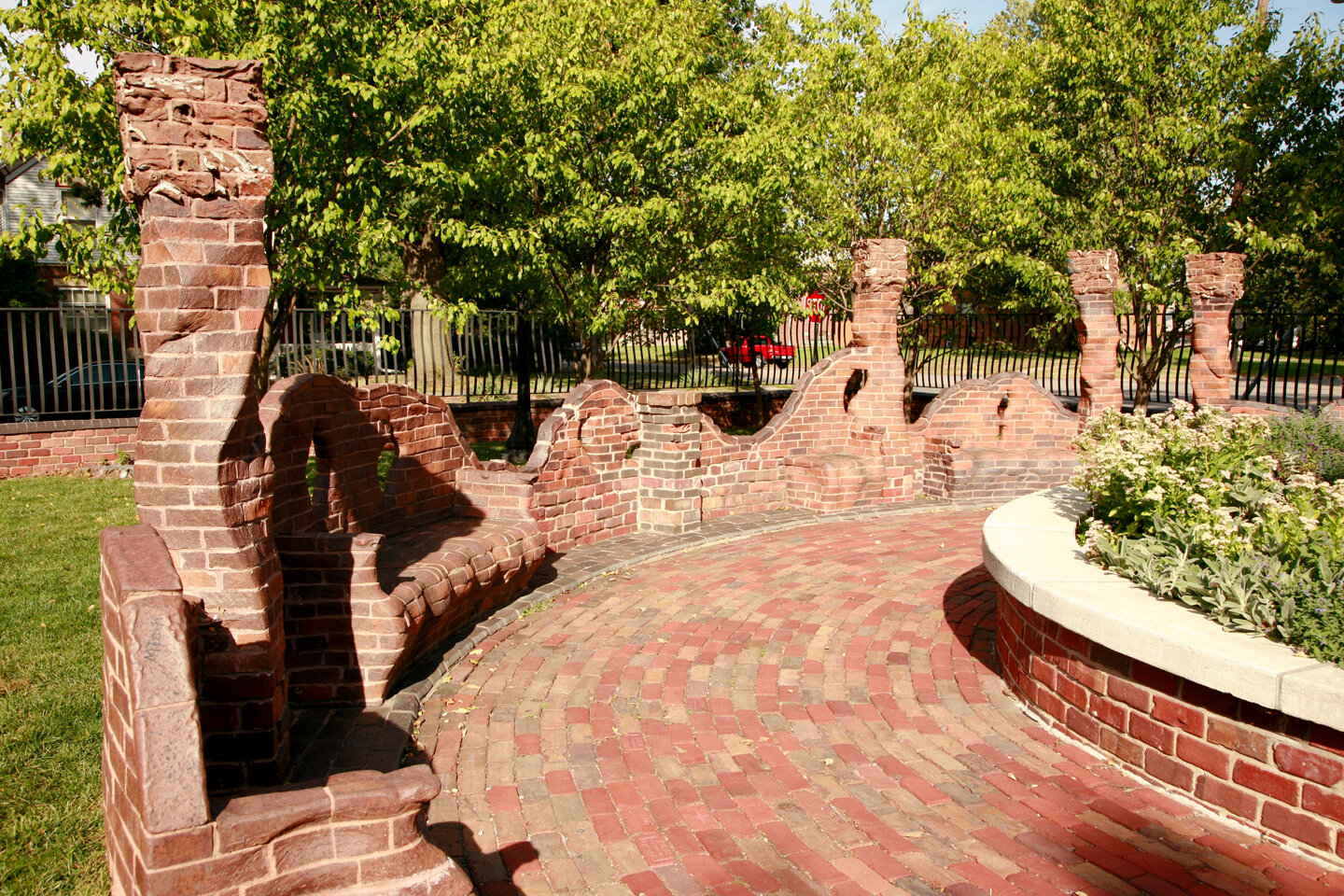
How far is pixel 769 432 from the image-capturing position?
9.64 meters

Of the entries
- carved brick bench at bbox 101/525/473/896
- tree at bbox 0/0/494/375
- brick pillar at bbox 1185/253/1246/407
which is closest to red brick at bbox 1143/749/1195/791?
carved brick bench at bbox 101/525/473/896

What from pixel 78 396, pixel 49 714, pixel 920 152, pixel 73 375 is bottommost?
pixel 49 714

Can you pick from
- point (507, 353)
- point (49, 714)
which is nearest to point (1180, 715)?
point (49, 714)

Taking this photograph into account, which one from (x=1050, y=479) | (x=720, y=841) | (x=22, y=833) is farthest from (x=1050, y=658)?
(x=1050, y=479)

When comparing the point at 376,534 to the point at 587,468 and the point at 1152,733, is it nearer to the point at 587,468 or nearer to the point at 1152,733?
the point at 587,468

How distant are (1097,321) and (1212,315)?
1.48m

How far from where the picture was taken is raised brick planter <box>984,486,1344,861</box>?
309 cm

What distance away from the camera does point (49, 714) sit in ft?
13.5

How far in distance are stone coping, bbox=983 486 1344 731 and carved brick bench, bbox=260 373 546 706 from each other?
10.1 ft

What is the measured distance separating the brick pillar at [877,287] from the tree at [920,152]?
3.67 meters

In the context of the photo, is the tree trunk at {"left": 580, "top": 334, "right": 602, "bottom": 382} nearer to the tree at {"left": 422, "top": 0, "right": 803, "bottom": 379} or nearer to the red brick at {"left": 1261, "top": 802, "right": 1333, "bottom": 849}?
the tree at {"left": 422, "top": 0, "right": 803, "bottom": 379}

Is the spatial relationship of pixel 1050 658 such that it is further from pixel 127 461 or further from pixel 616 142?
pixel 127 461

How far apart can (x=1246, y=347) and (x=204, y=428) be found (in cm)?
1579

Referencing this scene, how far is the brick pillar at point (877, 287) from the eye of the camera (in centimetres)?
1004
